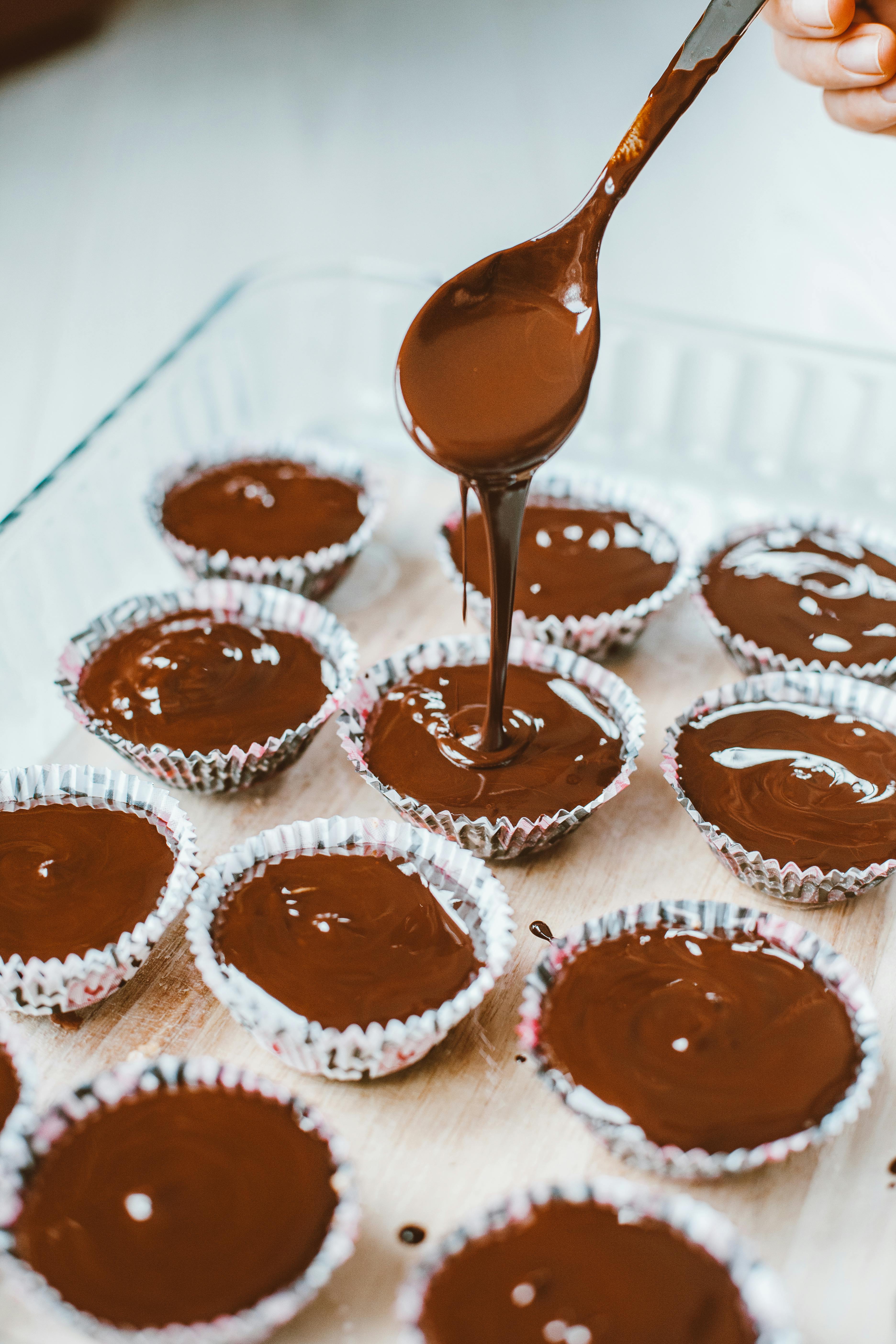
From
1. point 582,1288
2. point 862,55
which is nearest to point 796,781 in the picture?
point 582,1288

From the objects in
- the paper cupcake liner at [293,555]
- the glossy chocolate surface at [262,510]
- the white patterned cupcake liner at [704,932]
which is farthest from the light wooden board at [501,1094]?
the glossy chocolate surface at [262,510]

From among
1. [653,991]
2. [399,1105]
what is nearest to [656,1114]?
[653,991]

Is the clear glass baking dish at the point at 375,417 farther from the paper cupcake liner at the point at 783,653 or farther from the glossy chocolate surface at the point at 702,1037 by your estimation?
the glossy chocolate surface at the point at 702,1037

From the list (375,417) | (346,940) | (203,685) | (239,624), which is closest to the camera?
(346,940)

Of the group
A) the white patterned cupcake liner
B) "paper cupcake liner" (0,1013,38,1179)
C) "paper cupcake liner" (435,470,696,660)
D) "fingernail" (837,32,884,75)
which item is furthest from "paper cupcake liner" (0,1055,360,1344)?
"fingernail" (837,32,884,75)

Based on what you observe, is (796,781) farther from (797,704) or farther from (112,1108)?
(112,1108)

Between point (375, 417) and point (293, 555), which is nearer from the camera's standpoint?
point (293, 555)

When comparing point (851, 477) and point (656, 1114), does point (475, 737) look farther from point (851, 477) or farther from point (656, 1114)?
point (851, 477)
